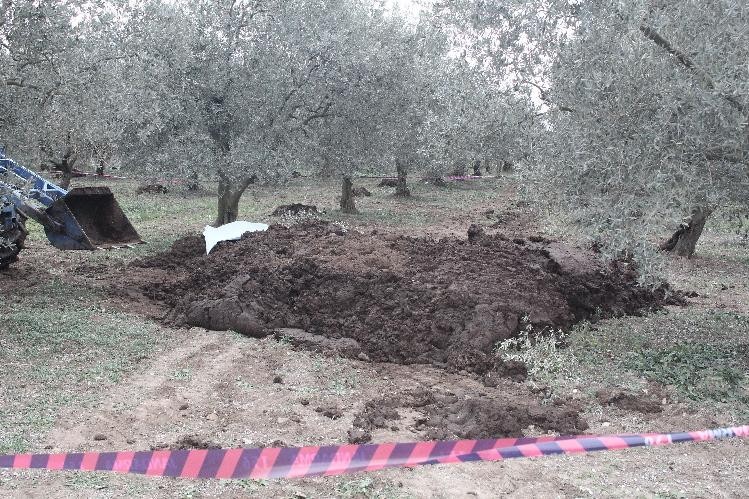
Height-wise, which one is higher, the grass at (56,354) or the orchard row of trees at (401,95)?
the orchard row of trees at (401,95)

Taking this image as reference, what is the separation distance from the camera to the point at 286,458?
17.1 feet

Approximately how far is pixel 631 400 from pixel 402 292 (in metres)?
3.44

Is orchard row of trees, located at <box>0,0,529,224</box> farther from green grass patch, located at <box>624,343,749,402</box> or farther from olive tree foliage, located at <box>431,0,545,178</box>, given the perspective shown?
green grass patch, located at <box>624,343,749,402</box>

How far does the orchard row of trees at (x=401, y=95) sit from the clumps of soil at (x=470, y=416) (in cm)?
168

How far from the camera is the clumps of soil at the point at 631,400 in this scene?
6.45 m

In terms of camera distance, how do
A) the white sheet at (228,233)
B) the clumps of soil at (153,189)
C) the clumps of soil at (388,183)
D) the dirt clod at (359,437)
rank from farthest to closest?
the clumps of soil at (388,183), the clumps of soil at (153,189), the white sheet at (228,233), the dirt clod at (359,437)

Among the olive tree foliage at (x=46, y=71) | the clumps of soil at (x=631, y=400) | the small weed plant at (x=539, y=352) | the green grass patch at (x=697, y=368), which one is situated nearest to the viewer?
the clumps of soil at (x=631, y=400)

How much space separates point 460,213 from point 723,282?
10.4 m

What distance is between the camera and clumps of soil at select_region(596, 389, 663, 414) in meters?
6.45

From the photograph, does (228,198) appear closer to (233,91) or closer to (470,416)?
(233,91)

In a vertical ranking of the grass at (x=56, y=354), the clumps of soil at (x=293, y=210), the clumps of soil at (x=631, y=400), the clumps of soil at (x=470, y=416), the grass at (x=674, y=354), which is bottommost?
the grass at (x=56, y=354)

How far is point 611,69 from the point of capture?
665 cm

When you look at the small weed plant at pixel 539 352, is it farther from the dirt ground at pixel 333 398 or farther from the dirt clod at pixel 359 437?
the dirt clod at pixel 359 437

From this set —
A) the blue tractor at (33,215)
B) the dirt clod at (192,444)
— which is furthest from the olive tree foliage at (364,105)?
the dirt clod at (192,444)
